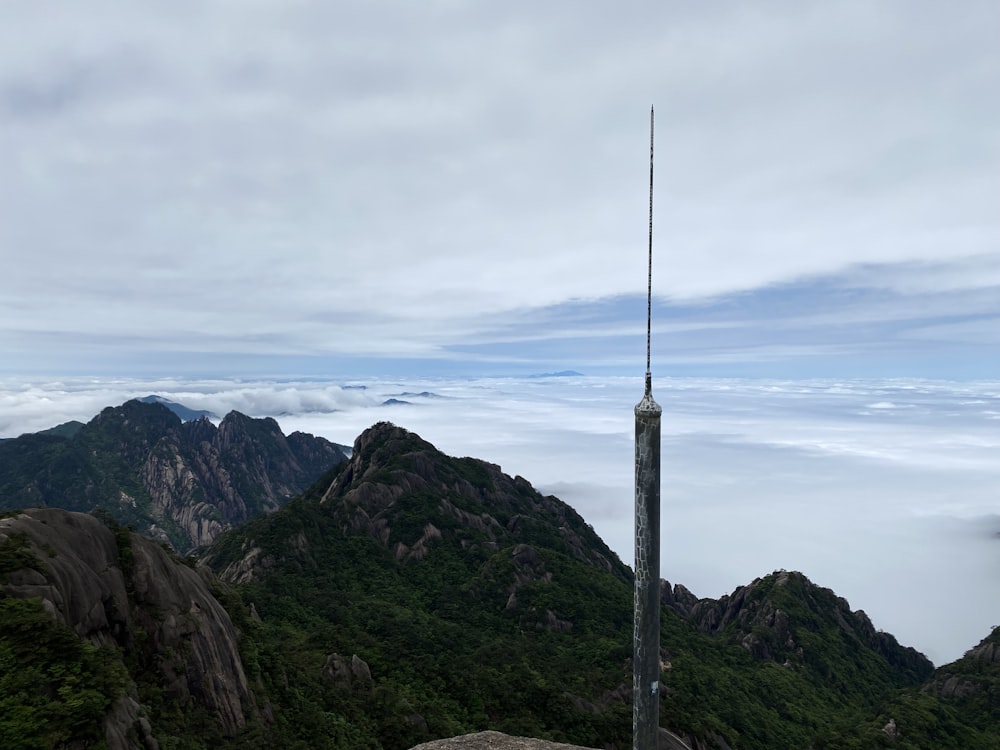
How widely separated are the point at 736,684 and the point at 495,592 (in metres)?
39.6

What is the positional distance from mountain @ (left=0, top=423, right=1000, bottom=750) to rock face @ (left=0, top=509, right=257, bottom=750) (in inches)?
4.3

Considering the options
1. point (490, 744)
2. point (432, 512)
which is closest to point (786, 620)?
point (432, 512)

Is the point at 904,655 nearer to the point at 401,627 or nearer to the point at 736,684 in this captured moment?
the point at 736,684

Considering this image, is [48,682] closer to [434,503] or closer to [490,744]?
[490,744]

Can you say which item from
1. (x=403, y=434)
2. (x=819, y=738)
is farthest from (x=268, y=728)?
(x=403, y=434)

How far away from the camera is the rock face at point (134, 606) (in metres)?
22.1

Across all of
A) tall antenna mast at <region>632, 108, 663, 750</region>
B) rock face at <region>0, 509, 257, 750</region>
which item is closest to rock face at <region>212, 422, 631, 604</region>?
rock face at <region>0, 509, 257, 750</region>

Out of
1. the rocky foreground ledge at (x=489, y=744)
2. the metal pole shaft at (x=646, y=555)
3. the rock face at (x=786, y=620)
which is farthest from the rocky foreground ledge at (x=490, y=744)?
the rock face at (x=786, y=620)

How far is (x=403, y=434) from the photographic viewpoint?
128 m

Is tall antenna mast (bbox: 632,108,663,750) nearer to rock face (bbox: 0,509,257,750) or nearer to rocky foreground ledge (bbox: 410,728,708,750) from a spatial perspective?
rocky foreground ledge (bbox: 410,728,708,750)

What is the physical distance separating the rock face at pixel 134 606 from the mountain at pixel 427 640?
4.3 inches

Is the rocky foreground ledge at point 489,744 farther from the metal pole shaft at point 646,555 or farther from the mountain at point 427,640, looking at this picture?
the metal pole shaft at point 646,555

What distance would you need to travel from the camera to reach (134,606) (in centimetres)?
2727

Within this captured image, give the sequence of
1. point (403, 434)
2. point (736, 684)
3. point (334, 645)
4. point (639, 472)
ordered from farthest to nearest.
Answer: point (403, 434)
point (736, 684)
point (334, 645)
point (639, 472)
